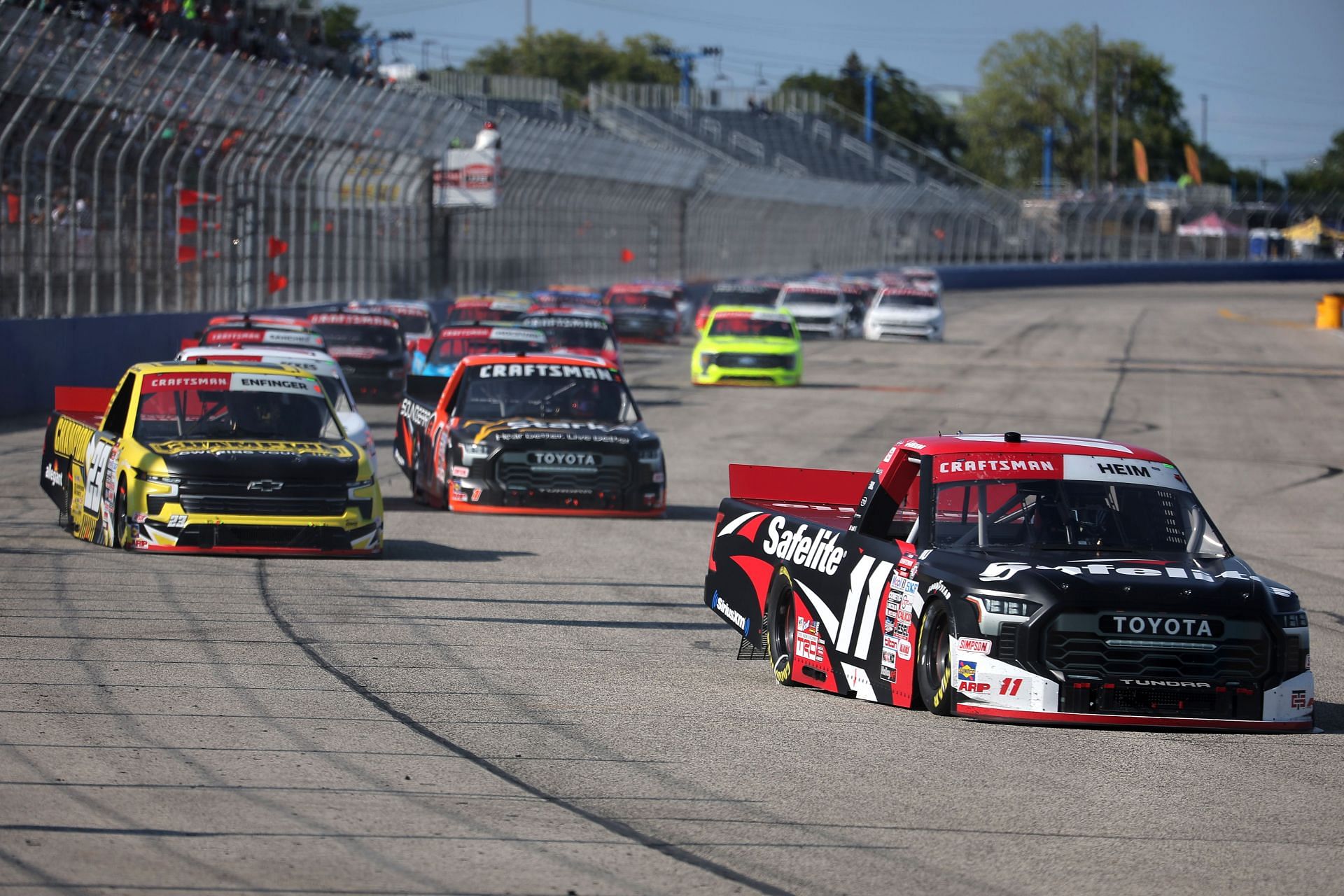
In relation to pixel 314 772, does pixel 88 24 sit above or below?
above

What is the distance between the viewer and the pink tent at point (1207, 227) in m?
110

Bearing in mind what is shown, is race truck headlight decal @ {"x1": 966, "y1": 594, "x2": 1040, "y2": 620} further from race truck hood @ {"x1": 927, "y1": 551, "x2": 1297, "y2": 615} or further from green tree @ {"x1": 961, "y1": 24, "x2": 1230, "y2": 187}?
green tree @ {"x1": 961, "y1": 24, "x2": 1230, "y2": 187}

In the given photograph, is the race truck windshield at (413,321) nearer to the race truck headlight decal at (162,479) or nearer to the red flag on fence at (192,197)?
the red flag on fence at (192,197)

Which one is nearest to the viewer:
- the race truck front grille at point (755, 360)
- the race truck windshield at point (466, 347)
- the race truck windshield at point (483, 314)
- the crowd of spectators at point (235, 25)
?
the race truck windshield at point (466, 347)

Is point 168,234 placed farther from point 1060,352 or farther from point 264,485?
point 1060,352

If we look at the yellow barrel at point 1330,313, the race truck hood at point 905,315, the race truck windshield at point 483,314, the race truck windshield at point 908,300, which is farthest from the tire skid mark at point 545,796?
the yellow barrel at point 1330,313

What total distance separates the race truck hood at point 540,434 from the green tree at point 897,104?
5426 inches

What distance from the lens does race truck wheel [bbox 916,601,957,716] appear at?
814 centimetres

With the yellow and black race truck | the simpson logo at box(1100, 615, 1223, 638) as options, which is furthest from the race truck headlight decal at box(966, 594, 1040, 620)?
the yellow and black race truck

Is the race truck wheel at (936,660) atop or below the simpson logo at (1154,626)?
below

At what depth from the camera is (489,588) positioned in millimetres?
12250

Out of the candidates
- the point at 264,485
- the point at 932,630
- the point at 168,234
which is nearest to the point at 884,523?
the point at 932,630

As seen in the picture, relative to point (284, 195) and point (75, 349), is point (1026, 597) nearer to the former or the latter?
point (75, 349)

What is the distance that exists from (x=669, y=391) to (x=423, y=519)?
17122 millimetres
